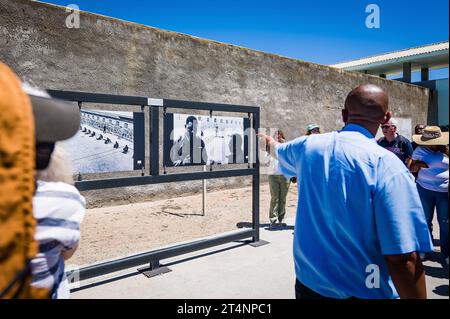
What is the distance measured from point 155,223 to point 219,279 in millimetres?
2833

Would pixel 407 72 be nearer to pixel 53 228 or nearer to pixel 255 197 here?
pixel 255 197

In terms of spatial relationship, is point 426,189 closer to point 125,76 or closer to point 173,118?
point 173,118

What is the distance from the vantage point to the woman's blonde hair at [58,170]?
104 cm

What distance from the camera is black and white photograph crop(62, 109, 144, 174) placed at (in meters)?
3.24

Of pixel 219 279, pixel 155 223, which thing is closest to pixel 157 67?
pixel 155 223

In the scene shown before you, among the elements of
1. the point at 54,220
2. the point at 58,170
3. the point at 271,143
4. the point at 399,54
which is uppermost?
the point at 399,54

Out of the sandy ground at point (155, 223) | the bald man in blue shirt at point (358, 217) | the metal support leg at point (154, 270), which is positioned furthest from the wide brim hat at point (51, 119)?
the sandy ground at point (155, 223)

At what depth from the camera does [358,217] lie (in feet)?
4.29

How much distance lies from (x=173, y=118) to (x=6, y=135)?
3319 mm

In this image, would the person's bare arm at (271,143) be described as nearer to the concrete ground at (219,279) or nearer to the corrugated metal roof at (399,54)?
the concrete ground at (219,279)

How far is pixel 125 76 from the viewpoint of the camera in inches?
286

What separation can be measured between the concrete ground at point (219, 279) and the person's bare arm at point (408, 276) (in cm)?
194

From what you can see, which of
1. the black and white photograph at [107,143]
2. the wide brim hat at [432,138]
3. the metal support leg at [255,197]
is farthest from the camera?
the metal support leg at [255,197]
